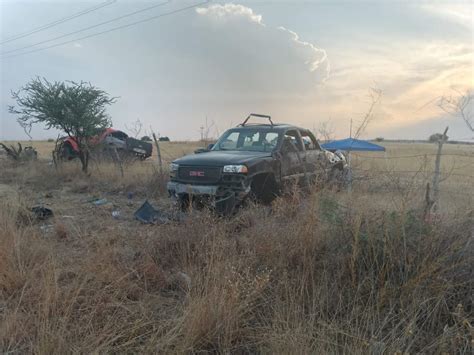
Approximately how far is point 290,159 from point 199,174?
1878mm

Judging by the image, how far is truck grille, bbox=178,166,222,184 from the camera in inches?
229

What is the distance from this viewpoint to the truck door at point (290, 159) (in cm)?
660

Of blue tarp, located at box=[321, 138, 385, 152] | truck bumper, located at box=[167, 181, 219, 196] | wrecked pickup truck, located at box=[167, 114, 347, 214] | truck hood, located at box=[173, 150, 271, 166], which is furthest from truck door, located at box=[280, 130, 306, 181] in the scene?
truck bumper, located at box=[167, 181, 219, 196]

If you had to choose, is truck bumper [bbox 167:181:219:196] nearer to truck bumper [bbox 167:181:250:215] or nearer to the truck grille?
truck bumper [bbox 167:181:250:215]

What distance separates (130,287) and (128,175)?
8389mm

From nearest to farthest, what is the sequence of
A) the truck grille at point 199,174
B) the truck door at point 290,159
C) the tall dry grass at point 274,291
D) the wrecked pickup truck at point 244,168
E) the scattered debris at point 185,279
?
the tall dry grass at point 274,291 → the scattered debris at point 185,279 → the wrecked pickup truck at point 244,168 → the truck grille at point 199,174 → the truck door at point 290,159

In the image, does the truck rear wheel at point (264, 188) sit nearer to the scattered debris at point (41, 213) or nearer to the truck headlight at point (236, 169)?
the truck headlight at point (236, 169)

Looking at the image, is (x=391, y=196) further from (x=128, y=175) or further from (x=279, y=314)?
(x=128, y=175)

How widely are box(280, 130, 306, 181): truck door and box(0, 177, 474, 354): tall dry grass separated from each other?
271 cm

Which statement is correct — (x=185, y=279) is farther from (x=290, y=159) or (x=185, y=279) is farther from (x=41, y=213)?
Answer: (x=41, y=213)

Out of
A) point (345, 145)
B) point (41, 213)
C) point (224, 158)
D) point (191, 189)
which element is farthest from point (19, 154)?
point (345, 145)

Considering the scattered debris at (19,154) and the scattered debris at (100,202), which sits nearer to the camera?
the scattered debris at (100,202)

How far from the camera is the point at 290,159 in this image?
6.79m

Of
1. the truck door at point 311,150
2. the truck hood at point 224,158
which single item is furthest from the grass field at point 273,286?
the truck door at point 311,150
